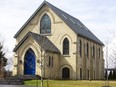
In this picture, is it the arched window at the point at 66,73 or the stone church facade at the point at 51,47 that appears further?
the arched window at the point at 66,73

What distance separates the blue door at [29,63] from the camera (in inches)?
2423

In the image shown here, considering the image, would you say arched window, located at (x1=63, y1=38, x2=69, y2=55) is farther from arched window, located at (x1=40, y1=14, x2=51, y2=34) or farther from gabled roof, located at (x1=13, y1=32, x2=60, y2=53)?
arched window, located at (x1=40, y1=14, x2=51, y2=34)

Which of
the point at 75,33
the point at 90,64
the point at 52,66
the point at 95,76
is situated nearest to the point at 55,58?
the point at 52,66

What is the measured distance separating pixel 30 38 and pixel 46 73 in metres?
6.50

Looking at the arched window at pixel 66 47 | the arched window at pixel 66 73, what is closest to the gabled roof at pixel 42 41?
the arched window at pixel 66 47

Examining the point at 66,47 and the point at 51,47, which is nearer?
the point at 51,47

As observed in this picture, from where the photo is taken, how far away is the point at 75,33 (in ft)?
211

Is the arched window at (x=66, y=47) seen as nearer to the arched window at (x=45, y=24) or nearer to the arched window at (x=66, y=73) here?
the arched window at (x=66, y=73)

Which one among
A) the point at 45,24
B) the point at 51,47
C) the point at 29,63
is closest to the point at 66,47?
the point at 51,47

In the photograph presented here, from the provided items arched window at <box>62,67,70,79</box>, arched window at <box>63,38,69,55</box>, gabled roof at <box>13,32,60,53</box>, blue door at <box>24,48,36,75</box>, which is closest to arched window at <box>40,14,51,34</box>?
gabled roof at <box>13,32,60,53</box>

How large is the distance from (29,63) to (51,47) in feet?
16.2

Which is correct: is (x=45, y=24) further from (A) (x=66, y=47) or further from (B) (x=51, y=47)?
(A) (x=66, y=47)

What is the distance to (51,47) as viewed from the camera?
63625mm

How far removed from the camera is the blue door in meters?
61.5
